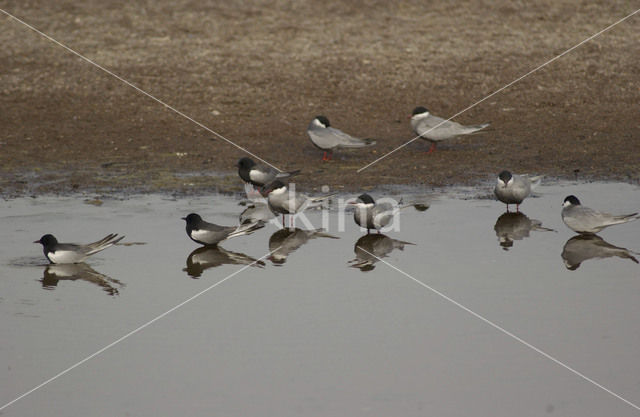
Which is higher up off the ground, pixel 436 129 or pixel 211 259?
pixel 436 129

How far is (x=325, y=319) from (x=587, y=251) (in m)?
3.45

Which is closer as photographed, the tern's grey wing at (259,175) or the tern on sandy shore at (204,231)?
the tern on sandy shore at (204,231)

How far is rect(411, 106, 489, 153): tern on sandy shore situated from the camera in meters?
15.1

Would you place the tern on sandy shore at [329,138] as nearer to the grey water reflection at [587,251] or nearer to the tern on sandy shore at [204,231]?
the tern on sandy shore at [204,231]

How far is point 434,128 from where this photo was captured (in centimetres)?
1506

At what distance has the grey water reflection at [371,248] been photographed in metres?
9.89

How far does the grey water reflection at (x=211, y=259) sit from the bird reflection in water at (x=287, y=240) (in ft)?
0.85

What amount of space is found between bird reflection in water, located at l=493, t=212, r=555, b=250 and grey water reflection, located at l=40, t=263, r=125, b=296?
13.1 feet

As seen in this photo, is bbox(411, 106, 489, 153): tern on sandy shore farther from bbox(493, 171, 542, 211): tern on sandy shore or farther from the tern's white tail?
the tern's white tail
